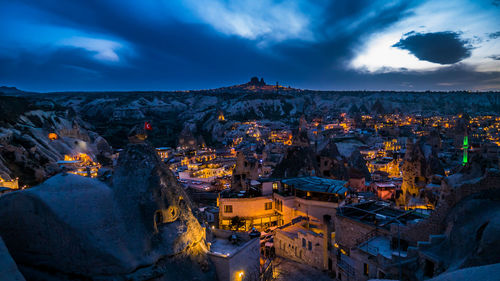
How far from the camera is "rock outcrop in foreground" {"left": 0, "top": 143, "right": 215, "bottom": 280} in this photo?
11.0 metres

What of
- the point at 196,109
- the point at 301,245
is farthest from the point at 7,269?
the point at 196,109

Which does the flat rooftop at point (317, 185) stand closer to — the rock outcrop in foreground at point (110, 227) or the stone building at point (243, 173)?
the stone building at point (243, 173)

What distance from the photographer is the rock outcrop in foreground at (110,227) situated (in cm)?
1101

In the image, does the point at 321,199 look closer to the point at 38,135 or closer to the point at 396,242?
the point at 396,242

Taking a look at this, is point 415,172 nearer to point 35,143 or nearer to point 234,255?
point 234,255

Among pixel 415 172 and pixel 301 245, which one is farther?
pixel 415 172

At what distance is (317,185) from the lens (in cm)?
2688

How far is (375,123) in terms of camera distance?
379 ft

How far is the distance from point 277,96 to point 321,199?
16693 cm

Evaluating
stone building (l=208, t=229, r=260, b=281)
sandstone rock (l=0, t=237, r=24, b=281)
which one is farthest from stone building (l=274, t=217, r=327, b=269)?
sandstone rock (l=0, t=237, r=24, b=281)

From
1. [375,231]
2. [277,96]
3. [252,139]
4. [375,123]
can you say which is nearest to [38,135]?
[252,139]

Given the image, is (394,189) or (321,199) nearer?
(321,199)

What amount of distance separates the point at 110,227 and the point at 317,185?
1973 centimetres

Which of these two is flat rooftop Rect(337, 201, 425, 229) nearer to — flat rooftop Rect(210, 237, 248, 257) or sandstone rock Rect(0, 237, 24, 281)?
flat rooftop Rect(210, 237, 248, 257)
